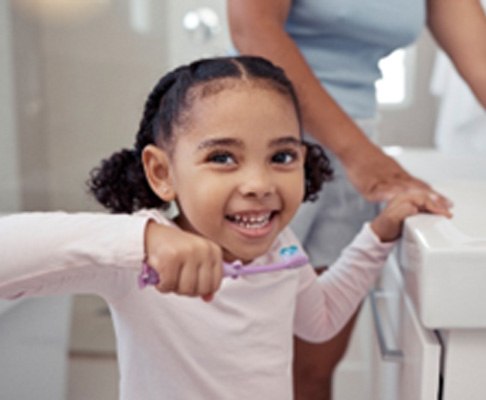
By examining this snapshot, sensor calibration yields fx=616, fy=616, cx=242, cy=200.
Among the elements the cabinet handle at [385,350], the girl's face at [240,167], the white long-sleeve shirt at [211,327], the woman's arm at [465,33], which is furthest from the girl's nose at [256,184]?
the woman's arm at [465,33]

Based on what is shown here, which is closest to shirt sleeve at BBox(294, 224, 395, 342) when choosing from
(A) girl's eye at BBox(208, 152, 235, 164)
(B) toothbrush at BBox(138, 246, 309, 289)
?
(B) toothbrush at BBox(138, 246, 309, 289)

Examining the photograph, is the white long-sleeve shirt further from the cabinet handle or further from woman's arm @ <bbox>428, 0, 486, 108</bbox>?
woman's arm @ <bbox>428, 0, 486, 108</bbox>

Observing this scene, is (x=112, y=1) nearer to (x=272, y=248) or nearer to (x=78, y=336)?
(x=78, y=336)

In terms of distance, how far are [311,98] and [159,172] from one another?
19 cm

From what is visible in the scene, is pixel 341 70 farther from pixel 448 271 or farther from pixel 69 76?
pixel 69 76

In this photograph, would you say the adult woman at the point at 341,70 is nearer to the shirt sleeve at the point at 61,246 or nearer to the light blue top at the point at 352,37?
the light blue top at the point at 352,37

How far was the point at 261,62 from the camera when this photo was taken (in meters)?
0.64

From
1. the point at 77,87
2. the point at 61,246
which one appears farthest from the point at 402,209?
the point at 77,87

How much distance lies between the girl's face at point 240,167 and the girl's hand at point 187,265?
6.1 inches

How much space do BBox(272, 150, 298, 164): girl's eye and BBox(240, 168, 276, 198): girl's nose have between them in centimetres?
3

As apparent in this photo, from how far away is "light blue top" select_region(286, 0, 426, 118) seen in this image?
75 cm

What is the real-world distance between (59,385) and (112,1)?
93 cm

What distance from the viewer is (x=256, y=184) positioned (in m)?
0.56

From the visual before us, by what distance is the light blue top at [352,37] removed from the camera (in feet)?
2.47
